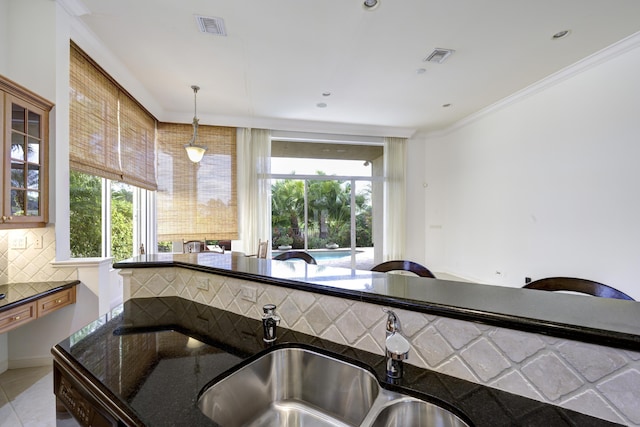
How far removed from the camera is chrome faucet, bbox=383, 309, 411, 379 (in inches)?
29.0

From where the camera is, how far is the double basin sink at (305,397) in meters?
0.70

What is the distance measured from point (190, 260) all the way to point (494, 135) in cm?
504

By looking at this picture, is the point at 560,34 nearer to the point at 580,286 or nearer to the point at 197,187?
the point at 580,286

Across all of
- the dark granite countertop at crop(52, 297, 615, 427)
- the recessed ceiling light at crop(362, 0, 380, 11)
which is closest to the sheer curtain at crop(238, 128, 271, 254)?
the recessed ceiling light at crop(362, 0, 380, 11)

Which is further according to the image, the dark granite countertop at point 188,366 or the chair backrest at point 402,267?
the chair backrest at point 402,267

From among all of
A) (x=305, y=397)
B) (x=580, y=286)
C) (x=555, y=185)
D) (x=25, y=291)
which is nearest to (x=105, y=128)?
(x=25, y=291)

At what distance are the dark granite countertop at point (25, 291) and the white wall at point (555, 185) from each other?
5.36m

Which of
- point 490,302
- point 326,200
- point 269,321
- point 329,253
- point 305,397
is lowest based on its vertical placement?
point 329,253

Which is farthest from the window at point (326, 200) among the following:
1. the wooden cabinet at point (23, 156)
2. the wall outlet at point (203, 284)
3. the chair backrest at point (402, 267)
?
the wall outlet at point (203, 284)

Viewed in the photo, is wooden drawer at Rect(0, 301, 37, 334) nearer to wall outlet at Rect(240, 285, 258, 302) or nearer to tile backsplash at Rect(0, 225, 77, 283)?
tile backsplash at Rect(0, 225, 77, 283)

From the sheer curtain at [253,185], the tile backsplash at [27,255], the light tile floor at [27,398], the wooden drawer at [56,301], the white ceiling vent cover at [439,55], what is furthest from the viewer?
the sheer curtain at [253,185]

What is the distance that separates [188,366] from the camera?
2.82ft

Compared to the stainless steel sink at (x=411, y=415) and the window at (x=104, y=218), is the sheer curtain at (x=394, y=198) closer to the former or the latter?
the window at (x=104, y=218)

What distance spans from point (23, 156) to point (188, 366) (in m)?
2.49
